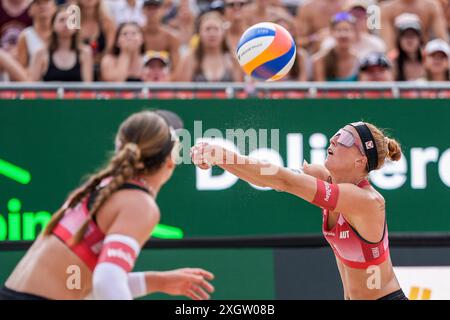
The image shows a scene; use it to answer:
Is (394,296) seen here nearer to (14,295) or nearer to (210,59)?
(14,295)

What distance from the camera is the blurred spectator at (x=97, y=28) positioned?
9227mm

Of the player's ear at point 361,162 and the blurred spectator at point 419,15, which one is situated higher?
the blurred spectator at point 419,15

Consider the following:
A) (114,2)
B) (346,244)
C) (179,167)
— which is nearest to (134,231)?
(346,244)

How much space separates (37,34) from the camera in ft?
29.8

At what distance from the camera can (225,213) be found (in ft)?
28.1

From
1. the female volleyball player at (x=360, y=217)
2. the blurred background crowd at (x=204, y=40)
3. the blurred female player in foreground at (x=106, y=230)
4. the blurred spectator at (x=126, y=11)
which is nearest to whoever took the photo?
Result: the blurred female player in foreground at (x=106, y=230)

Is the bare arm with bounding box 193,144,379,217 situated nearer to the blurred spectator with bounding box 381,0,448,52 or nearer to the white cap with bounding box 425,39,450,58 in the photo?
the white cap with bounding box 425,39,450,58

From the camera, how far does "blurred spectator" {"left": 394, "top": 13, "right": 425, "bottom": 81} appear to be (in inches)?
367

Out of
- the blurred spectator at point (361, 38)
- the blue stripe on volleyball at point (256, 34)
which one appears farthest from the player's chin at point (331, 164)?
the blurred spectator at point (361, 38)

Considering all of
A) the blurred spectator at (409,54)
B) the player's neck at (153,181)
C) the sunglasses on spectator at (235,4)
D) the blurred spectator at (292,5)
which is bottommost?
the player's neck at (153,181)

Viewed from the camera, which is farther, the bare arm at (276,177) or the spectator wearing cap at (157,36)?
the spectator wearing cap at (157,36)

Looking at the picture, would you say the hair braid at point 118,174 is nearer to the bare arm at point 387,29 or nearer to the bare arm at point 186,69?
the bare arm at point 186,69

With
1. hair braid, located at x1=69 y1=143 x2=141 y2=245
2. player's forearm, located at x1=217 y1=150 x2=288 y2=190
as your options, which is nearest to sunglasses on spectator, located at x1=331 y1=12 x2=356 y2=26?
player's forearm, located at x1=217 y1=150 x2=288 y2=190

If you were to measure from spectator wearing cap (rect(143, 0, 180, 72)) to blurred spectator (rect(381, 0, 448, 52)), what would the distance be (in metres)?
1.99
